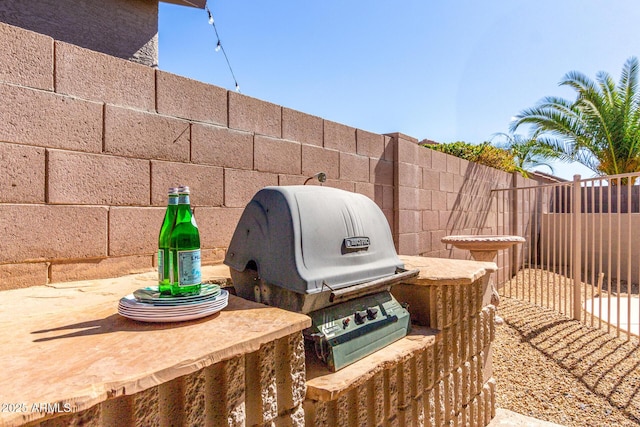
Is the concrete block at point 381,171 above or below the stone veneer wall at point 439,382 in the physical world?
above

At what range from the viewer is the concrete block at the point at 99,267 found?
1624 mm

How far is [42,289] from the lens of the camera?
153 cm

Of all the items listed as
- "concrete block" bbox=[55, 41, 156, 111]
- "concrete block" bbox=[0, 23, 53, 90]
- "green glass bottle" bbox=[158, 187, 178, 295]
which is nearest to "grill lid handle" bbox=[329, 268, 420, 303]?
"green glass bottle" bbox=[158, 187, 178, 295]

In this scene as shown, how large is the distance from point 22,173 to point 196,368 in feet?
4.14

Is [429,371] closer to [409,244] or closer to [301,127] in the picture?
[301,127]

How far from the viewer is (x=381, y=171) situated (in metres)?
3.41

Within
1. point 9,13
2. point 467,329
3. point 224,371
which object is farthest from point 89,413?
point 9,13

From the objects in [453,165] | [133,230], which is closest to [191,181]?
[133,230]

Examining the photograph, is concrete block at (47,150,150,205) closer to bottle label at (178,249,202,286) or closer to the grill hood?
the grill hood

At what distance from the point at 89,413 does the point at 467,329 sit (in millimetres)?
2051

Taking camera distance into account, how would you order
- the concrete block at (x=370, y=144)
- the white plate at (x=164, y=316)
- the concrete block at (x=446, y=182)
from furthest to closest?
1. the concrete block at (x=446, y=182)
2. the concrete block at (x=370, y=144)
3. the white plate at (x=164, y=316)

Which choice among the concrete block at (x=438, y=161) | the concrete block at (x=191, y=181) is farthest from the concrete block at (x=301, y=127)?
the concrete block at (x=438, y=161)

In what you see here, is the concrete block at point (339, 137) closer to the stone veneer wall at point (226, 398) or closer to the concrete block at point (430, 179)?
the concrete block at point (430, 179)

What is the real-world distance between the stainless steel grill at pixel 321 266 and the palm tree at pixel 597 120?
8.54 metres
